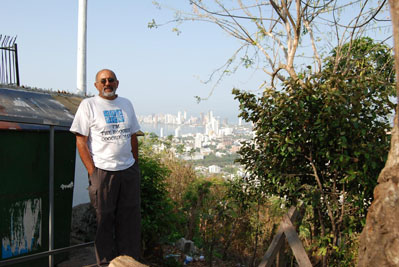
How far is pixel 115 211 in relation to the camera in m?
3.60

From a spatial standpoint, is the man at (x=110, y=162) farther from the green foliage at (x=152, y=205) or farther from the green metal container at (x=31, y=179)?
the green foliage at (x=152, y=205)

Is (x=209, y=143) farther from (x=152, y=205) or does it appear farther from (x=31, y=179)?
(x=31, y=179)

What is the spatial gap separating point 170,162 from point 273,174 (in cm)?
479

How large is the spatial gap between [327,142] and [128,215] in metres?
2.01

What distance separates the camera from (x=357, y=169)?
350 cm

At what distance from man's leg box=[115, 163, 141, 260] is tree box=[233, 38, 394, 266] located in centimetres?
135

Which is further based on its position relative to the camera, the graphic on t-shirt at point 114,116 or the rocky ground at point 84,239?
the rocky ground at point 84,239

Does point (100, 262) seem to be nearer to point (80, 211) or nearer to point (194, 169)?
point (80, 211)

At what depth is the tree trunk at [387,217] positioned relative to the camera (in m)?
2.10

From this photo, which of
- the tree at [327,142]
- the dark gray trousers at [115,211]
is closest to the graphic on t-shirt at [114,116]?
the dark gray trousers at [115,211]

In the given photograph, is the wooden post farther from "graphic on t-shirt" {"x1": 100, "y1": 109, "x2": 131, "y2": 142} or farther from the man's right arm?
the man's right arm

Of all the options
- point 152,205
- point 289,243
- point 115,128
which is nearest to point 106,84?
point 115,128

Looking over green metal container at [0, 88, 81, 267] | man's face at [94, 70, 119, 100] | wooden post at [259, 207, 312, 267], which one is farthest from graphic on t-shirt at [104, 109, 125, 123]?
wooden post at [259, 207, 312, 267]

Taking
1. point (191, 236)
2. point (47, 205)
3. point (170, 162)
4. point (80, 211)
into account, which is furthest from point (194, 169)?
point (47, 205)
